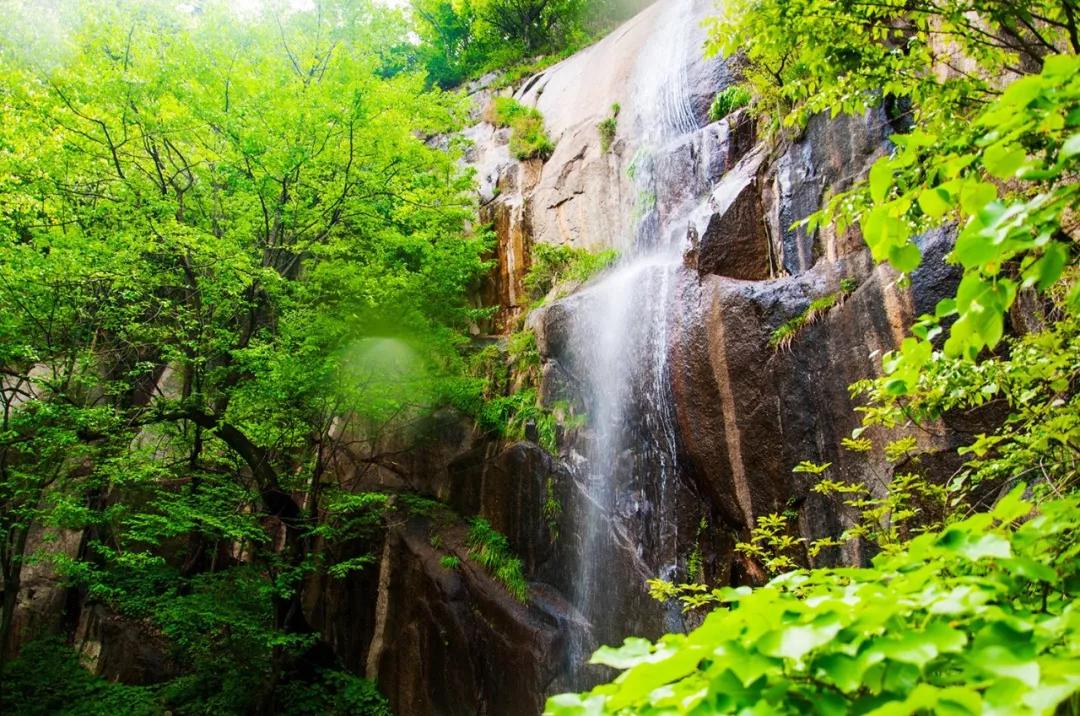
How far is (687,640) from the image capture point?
138 cm

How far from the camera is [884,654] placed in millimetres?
1081

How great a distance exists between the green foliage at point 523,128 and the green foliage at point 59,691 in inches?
484

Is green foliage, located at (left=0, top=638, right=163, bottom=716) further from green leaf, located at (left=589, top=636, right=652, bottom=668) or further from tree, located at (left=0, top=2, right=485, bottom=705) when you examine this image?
green leaf, located at (left=589, top=636, right=652, bottom=668)

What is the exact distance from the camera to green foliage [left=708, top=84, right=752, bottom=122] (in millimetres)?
10016

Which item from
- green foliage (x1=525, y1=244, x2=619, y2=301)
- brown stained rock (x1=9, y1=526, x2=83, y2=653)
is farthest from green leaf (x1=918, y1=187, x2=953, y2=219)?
brown stained rock (x1=9, y1=526, x2=83, y2=653)

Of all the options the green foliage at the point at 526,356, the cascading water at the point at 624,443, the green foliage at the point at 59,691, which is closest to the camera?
the green foliage at the point at 59,691

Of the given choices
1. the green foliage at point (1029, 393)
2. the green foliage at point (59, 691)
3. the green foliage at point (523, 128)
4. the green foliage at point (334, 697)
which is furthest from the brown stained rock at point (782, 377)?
the green foliage at point (523, 128)

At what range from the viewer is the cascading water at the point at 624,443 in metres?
7.78

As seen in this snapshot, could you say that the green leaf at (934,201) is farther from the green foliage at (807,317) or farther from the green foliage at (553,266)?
the green foliage at (553,266)

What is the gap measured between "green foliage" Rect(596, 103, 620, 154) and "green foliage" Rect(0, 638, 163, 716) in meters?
11.7

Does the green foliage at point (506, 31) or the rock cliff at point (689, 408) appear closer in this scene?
the rock cliff at point (689, 408)

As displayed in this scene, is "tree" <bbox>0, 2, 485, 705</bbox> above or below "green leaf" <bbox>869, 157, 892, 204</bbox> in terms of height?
above

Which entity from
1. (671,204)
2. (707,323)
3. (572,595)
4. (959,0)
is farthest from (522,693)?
(959,0)

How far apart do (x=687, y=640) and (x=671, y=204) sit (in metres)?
9.76
